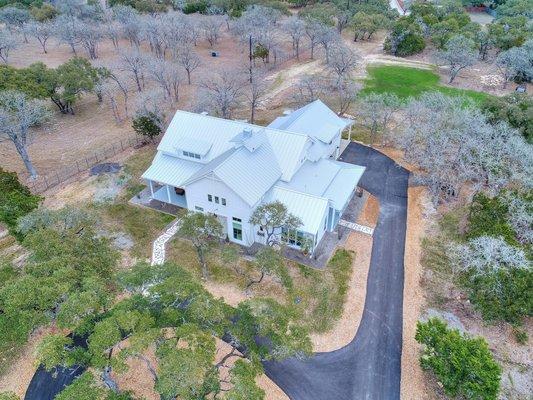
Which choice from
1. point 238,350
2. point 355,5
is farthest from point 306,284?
point 355,5

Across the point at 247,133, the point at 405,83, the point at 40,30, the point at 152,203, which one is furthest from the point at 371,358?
the point at 40,30

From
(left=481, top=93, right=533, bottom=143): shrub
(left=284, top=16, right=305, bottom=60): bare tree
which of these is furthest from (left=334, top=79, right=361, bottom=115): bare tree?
(left=284, top=16, right=305, bottom=60): bare tree

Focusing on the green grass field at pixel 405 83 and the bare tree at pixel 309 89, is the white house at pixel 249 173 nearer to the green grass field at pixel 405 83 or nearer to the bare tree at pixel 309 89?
the bare tree at pixel 309 89

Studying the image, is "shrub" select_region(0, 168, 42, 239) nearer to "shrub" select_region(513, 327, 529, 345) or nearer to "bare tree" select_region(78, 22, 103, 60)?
"shrub" select_region(513, 327, 529, 345)

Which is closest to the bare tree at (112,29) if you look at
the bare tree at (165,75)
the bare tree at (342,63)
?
the bare tree at (165,75)

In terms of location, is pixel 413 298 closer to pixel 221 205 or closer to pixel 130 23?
pixel 221 205

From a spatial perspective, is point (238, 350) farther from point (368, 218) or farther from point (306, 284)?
point (368, 218)
